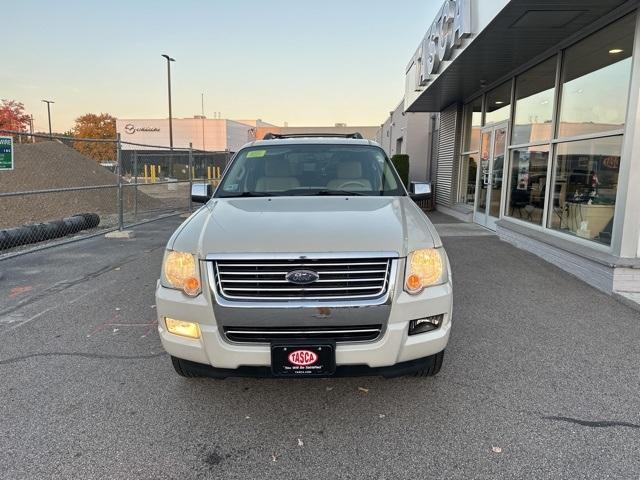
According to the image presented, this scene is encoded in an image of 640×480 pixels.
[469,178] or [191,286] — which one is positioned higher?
[469,178]

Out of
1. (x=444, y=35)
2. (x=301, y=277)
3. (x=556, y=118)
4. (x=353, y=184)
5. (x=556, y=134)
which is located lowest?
(x=301, y=277)

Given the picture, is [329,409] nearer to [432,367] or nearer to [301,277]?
[432,367]

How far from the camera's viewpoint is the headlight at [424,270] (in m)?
2.86

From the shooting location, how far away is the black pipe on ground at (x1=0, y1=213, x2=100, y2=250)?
27.8 feet

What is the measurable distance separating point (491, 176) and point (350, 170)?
26.1 ft

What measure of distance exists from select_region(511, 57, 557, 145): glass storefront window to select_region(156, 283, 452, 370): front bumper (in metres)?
6.63

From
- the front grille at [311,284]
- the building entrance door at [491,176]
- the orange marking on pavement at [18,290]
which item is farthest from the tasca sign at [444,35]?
the orange marking on pavement at [18,290]

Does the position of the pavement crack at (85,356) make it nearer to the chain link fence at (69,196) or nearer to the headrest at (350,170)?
the headrest at (350,170)

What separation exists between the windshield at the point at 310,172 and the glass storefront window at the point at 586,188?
12.0 feet

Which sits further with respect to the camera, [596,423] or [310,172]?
[310,172]

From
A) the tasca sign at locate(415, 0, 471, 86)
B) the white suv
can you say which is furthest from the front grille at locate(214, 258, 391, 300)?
the tasca sign at locate(415, 0, 471, 86)

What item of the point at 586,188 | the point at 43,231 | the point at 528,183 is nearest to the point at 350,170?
the point at 586,188

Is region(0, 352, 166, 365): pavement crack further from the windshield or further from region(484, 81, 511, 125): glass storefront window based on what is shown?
region(484, 81, 511, 125): glass storefront window

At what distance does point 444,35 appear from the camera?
28.9ft
